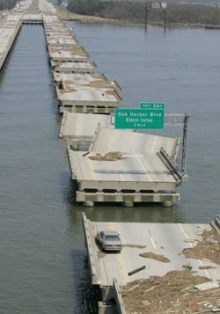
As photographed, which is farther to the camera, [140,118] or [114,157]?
[114,157]

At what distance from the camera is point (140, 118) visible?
5594 cm

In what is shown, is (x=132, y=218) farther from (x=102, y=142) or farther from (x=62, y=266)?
(x=102, y=142)

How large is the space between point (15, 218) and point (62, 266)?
890cm

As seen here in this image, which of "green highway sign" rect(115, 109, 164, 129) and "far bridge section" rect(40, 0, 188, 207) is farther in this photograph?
"green highway sign" rect(115, 109, 164, 129)

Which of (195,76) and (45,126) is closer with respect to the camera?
(45,126)

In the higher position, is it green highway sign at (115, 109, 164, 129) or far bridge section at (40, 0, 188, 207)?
green highway sign at (115, 109, 164, 129)

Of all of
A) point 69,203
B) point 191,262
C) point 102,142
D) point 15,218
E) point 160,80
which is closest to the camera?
point 191,262

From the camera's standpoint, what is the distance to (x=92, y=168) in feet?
181

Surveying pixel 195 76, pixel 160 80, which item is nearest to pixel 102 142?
pixel 160 80

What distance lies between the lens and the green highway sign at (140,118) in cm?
5572

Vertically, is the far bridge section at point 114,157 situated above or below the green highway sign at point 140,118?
below

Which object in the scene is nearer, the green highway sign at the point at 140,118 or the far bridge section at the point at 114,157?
the far bridge section at the point at 114,157

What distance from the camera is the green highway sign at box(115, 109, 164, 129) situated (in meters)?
55.7

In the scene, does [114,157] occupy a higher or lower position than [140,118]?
lower
